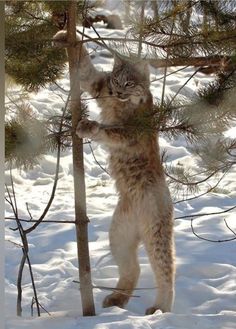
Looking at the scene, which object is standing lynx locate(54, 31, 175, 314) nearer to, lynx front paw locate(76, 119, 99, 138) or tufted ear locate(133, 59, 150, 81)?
tufted ear locate(133, 59, 150, 81)

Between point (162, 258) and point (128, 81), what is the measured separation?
Result: 1.13m

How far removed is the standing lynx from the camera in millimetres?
4449

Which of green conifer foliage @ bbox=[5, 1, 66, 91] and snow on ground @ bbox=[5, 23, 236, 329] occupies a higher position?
green conifer foliage @ bbox=[5, 1, 66, 91]

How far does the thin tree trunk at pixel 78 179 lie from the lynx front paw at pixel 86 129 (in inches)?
1.6

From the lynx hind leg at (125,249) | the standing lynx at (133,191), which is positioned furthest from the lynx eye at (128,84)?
the lynx hind leg at (125,249)

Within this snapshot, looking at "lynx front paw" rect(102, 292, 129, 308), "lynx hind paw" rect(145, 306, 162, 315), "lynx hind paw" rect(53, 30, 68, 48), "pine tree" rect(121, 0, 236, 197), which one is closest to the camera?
"pine tree" rect(121, 0, 236, 197)

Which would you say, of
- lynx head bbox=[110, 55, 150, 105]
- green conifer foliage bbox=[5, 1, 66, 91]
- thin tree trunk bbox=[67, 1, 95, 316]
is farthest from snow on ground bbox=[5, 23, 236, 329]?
green conifer foliage bbox=[5, 1, 66, 91]

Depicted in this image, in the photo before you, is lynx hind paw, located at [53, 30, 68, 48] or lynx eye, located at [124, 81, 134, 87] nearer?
lynx hind paw, located at [53, 30, 68, 48]

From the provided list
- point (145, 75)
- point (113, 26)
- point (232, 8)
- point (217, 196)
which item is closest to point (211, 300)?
point (145, 75)

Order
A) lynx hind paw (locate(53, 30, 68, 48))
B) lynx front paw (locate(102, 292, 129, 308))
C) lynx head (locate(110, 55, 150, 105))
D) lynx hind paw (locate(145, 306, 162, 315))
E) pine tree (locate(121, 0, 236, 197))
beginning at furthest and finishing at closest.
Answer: lynx head (locate(110, 55, 150, 105)), lynx front paw (locate(102, 292, 129, 308)), lynx hind paw (locate(145, 306, 162, 315)), lynx hind paw (locate(53, 30, 68, 48)), pine tree (locate(121, 0, 236, 197))

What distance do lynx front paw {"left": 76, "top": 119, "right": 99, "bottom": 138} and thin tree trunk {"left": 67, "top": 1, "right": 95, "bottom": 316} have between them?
1.6 inches

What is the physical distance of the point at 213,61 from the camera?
4.03m

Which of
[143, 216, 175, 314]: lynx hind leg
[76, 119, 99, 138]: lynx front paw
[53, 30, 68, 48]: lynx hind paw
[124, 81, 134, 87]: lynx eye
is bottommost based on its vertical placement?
[143, 216, 175, 314]: lynx hind leg

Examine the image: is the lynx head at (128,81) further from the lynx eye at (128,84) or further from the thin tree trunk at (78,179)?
the thin tree trunk at (78,179)
